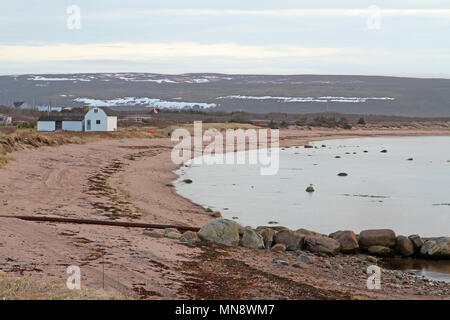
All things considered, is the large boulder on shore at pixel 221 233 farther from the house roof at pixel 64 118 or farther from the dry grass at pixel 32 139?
the house roof at pixel 64 118

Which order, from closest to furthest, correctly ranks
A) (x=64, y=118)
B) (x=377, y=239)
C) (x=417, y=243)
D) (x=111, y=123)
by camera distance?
(x=377, y=239), (x=417, y=243), (x=64, y=118), (x=111, y=123)

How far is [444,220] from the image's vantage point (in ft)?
68.8

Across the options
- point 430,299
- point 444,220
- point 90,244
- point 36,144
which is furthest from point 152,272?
point 36,144

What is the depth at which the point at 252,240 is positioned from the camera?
14250 millimetres

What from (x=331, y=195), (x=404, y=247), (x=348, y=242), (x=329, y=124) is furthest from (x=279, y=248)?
(x=329, y=124)

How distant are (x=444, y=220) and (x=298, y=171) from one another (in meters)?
15.4

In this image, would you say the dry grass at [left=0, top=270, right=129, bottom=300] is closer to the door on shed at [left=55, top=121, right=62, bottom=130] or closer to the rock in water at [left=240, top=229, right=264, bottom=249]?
the rock in water at [left=240, top=229, right=264, bottom=249]

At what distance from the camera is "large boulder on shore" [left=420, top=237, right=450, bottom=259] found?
15047 millimetres

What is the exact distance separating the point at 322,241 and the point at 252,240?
159 centimetres

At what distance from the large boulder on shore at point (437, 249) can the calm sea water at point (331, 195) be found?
3.08 meters

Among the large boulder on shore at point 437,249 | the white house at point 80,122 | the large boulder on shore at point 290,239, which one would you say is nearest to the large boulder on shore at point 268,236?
the large boulder on shore at point 290,239

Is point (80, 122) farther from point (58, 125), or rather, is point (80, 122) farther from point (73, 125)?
point (58, 125)

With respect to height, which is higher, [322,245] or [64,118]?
[64,118]
